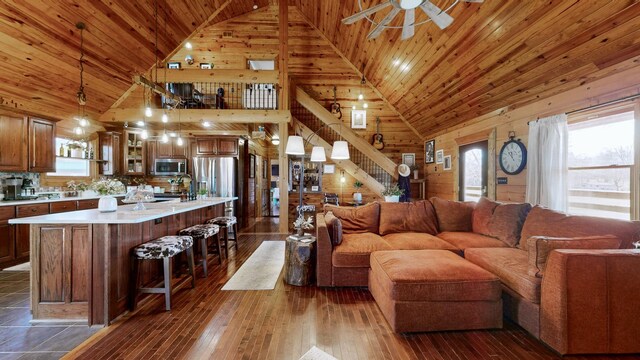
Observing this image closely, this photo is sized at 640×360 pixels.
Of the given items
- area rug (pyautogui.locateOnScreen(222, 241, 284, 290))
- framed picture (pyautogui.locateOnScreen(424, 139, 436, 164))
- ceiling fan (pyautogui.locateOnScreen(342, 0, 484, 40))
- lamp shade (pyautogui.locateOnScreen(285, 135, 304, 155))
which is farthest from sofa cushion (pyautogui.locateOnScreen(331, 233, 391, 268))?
framed picture (pyautogui.locateOnScreen(424, 139, 436, 164))

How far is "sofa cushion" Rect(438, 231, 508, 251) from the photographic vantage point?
3133 mm

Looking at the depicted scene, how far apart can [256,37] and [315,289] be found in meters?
7.08

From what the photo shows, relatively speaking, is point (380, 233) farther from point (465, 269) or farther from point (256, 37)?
point (256, 37)

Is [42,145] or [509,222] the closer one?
[509,222]

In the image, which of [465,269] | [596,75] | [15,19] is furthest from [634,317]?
[15,19]

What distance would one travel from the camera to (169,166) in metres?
6.77

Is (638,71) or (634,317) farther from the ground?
(638,71)

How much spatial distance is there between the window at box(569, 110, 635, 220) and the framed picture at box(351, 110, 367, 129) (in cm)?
487

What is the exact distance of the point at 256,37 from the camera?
289 inches

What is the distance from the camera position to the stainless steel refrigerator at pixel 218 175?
641 cm

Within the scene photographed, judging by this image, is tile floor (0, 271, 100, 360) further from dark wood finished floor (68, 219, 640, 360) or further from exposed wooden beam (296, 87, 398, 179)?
exposed wooden beam (296, 87, 398, 179)

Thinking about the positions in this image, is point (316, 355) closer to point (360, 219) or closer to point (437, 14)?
point (360, 219)

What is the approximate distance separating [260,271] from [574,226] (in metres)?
3.58

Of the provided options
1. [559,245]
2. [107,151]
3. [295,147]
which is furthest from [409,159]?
[107,151]
